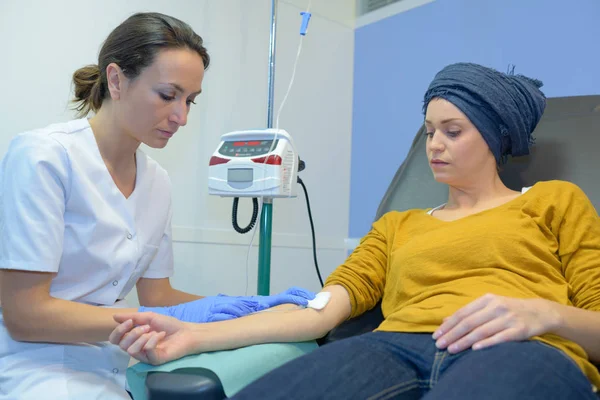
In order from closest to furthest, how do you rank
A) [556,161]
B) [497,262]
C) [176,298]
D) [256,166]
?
[497,262] < [556,161] < [176,298] < [256,166]

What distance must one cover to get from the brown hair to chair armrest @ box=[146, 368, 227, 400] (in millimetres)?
725

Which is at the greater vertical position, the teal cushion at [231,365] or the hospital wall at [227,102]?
the hospital wall at [227,102]

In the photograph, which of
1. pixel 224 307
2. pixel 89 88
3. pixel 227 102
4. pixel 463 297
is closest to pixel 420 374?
pixel 463 297

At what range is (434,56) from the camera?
7.55 ft

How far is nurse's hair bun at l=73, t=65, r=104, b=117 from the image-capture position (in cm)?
133

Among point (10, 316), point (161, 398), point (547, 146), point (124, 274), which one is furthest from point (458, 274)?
point (10, 316)

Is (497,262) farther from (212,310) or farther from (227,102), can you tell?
(227,102)

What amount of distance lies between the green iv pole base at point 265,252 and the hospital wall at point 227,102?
447 millimetres

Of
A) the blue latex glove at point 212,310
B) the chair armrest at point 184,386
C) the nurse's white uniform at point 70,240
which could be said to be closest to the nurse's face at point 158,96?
the nurse's white uniform at point 70,240

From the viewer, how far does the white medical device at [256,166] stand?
1652mm

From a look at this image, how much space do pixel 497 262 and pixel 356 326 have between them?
0.34 m

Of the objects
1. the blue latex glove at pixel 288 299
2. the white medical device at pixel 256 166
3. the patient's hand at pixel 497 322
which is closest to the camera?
the patient's hand at pixel 497 322

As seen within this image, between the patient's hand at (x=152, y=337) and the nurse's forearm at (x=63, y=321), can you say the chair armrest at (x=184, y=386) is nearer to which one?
the patient's hand at (x=152, y=337)

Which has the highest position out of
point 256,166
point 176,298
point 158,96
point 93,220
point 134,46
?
point 134,46
